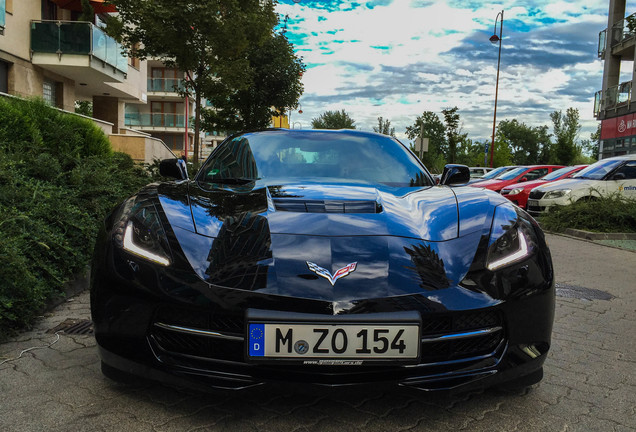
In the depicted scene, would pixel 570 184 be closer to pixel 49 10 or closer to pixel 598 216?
pixel 598 216

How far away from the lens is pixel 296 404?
7.06 ft

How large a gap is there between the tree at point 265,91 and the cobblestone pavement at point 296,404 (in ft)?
60.5

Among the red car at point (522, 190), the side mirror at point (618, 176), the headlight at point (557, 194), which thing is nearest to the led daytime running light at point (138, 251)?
the headlight at point (557, 194)

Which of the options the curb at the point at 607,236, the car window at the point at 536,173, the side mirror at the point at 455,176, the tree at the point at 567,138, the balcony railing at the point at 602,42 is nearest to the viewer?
the side mirror at the point at 455,176

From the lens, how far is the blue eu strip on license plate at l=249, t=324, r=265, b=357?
67.9 inches

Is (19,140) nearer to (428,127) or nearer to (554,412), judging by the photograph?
(554,412)

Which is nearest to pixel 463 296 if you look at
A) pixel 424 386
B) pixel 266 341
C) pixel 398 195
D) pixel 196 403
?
pixel 424 386

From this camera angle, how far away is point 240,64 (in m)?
13.9

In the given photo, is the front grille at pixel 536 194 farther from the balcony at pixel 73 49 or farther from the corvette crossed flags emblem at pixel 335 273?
the balcony at pixel 73 49

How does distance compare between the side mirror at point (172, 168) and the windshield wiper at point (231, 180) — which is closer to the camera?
the windshield wiper at point (231, 180)

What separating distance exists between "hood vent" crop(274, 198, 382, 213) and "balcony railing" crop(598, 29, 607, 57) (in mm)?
31654

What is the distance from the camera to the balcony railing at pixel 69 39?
18.1m

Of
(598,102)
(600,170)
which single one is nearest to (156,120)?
(598,102)

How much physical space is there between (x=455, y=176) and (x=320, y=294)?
2038 mm
